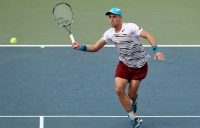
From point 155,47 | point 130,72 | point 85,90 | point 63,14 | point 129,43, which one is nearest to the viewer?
point 155,47

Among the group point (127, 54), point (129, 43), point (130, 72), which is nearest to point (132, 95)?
point (130, 72)

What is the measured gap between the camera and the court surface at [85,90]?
1148 centimetres

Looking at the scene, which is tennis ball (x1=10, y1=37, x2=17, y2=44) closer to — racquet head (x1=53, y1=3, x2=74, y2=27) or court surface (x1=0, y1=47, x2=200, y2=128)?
court surface (x1=0, y1=47, x2=200, y2=128)

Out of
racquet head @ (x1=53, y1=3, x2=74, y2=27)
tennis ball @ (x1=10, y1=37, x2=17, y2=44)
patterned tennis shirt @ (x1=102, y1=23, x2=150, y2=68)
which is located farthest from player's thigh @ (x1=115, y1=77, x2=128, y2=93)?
tennis ball @ (x1=10, y1=37, x2=17, y2=44)

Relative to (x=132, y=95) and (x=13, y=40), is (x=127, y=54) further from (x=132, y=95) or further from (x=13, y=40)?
(x=13, y=40)

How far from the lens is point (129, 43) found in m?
10.8

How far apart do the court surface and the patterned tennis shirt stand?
1145 millimetres

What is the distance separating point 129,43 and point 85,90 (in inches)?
94.5

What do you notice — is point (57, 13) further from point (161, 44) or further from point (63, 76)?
point (161, 44)

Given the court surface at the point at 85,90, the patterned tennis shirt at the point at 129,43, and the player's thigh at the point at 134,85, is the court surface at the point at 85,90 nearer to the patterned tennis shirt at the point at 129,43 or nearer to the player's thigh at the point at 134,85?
the player's thigh at the point at 134,85

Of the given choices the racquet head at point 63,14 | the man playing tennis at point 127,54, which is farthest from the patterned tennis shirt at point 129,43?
the racquet head at point 63,14

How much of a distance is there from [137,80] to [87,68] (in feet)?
10.6

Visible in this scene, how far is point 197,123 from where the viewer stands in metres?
11.3

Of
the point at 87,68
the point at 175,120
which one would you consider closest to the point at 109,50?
the point at 87,68
